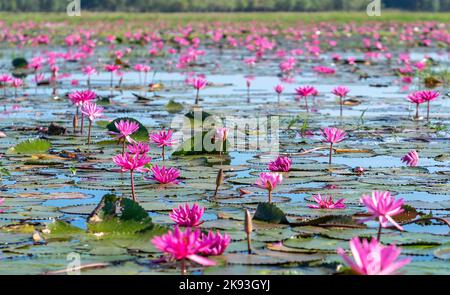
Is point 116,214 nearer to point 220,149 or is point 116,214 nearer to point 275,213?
point 275,213

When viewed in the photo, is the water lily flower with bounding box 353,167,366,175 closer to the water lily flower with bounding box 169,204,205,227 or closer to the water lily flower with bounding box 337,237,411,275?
the water lily flower with bounding box 169,204,205,227

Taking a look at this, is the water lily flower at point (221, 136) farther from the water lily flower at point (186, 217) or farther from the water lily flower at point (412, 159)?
the water lily flower at point (186, 217)

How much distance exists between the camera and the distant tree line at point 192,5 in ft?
127

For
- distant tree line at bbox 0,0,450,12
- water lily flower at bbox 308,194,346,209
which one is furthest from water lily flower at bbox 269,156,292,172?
distant tree line at bbox 0,0,450,12

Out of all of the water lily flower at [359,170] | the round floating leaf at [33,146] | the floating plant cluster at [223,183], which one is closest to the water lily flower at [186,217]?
the floating plant cluster at [223,183]

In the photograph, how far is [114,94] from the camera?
10.0 meters

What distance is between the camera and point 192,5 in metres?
39.3

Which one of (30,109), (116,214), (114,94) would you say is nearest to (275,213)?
(116,214)

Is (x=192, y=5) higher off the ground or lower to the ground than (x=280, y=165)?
higher

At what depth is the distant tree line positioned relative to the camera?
38594mm

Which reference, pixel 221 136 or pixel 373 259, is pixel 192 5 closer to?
pixel 221 136

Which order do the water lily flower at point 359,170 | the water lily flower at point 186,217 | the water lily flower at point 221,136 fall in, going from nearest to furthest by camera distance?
the water lily flower at point 186,217 → the water lily flower at point 359,170 → the water lily flower at point 221,136

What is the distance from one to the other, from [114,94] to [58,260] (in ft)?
23.3

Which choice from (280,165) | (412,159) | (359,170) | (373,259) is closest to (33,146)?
(280,165)
